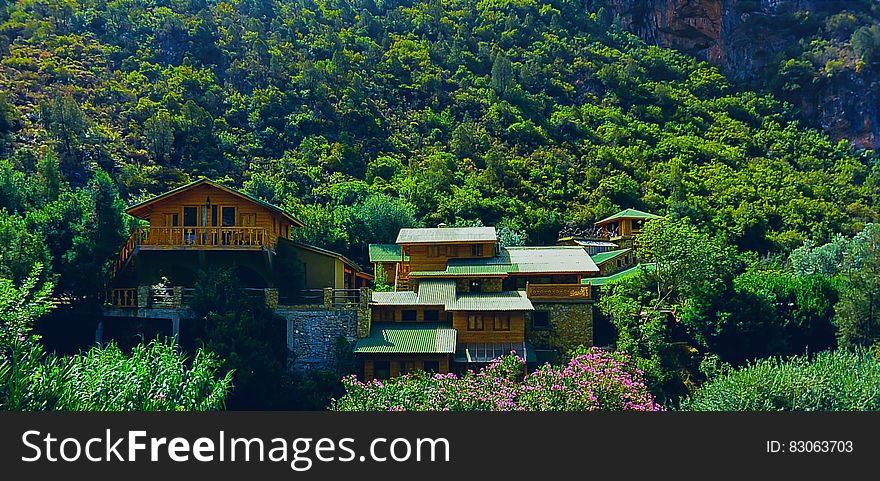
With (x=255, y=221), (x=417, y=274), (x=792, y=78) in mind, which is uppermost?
(x=792, y=78)

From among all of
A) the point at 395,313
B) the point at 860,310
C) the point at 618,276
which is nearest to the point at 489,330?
the point at 395,313

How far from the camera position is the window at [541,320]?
1323 inches

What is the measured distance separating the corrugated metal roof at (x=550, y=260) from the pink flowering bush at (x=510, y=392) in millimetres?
6151

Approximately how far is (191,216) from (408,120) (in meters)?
48.4

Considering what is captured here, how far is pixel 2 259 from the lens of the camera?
90.9 ft

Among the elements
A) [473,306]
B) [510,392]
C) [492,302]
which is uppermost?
[492,302]

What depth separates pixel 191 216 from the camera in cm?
3316

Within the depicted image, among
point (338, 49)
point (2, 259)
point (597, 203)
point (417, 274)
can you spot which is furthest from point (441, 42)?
point (2, 259)

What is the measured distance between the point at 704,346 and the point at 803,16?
270 ft

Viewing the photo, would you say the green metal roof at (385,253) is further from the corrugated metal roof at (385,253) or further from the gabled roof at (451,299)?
the gabled roof at (451,299)

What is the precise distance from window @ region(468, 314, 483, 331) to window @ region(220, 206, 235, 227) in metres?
10.4

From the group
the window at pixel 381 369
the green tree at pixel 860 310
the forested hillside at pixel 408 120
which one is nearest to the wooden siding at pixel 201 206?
the window at pixel 381 369

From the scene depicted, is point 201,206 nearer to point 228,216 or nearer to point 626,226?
point 228,216

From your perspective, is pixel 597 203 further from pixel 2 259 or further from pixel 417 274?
pixel 2 259
